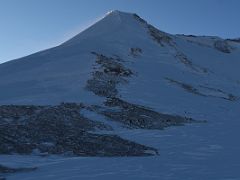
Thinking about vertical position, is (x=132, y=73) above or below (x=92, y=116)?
above

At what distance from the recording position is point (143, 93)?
36844 mm

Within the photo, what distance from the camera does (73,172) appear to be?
17281 millimetres

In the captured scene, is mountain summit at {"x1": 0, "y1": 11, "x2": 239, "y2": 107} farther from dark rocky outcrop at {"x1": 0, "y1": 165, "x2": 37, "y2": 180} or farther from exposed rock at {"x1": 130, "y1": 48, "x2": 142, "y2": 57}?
dark rocky outcrop at {"x1": 0, "y1": 165, "x2": 37, "y2": 180}

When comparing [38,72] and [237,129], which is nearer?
[237,129]

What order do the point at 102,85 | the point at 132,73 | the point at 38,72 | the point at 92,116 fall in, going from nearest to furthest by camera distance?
the point at 92,116
the point at 102,85
the point at 38,72
the point at 132,73

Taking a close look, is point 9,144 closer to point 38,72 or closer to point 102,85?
point 102,85

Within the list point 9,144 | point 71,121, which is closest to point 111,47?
point 71,121

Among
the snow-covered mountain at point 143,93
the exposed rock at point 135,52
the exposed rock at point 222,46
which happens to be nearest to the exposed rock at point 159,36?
the snow-covered mountain at point 143,93

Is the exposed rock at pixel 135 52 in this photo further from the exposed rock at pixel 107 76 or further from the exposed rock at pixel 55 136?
the exposed rock at pixel 55 136

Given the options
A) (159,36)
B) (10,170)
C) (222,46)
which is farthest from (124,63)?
(222,46)

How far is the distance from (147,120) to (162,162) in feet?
32.6

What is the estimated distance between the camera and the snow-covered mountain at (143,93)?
19719 mm

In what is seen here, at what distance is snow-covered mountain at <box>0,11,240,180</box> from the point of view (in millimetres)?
19719

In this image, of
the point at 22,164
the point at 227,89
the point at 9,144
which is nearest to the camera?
the point at 22,164
